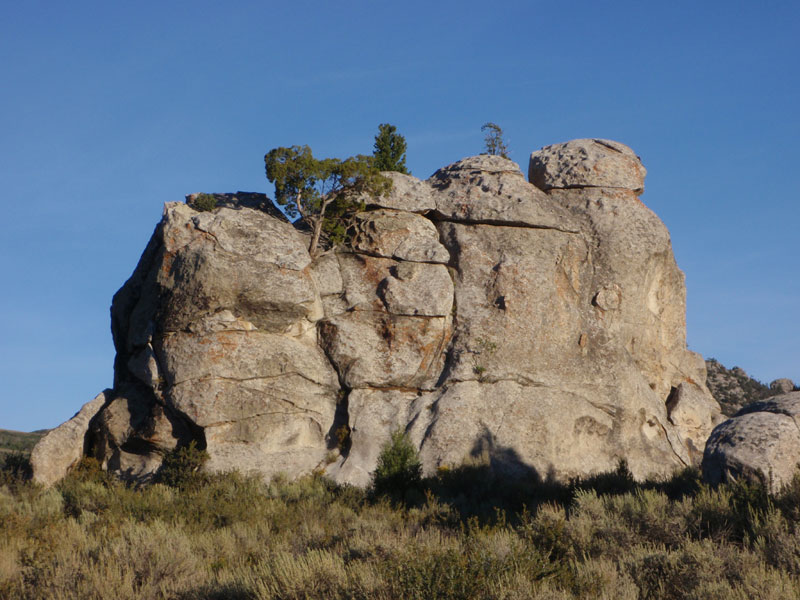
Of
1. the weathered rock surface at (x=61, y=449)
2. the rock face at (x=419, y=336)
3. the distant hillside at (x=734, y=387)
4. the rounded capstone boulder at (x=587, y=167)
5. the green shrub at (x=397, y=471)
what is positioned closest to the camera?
the green shrub at (x=397, y=471)

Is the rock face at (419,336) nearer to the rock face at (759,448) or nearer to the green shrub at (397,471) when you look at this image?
the green shrub at (397,471)

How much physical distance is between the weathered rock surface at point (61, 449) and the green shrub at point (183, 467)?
331 centimetres

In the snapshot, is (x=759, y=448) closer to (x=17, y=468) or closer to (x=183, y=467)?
(x=183, y=467)

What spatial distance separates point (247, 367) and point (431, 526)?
10.4 meters

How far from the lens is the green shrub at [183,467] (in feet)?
70.9

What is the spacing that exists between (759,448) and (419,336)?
44.1 feet

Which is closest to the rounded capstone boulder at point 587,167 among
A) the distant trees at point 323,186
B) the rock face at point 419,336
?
the rock face at point 419,336

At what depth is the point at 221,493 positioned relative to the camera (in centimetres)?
1997

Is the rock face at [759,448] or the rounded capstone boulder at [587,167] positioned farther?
the rounded capstone boulder at [587,167]

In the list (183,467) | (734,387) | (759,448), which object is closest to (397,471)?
(183,467)

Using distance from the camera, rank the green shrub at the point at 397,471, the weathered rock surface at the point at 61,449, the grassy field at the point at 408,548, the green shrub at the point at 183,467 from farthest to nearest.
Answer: the weathered rock surface at the point at 61,449 → the green shrub at the point at 183,467 → the green shrub at the point at 397,471 → the grassy field at the point at 408,548

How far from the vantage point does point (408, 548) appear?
11.1m

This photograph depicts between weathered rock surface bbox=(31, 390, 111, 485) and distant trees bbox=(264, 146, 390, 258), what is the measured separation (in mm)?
9358

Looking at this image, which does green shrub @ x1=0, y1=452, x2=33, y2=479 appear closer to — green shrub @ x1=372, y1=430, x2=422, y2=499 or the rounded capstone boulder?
green shrub @ x1=372, y1=430, x2=422, y2=499
